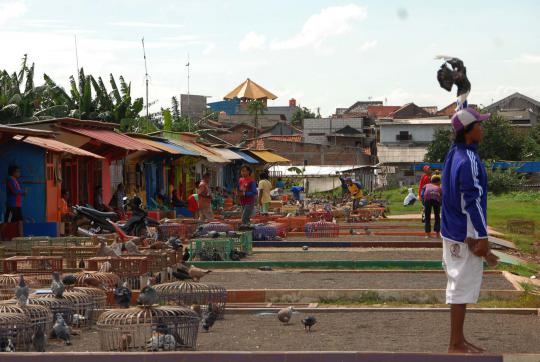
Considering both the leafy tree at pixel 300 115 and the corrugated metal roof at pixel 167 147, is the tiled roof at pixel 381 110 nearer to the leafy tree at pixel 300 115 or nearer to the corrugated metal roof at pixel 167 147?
the leafy tree at pixel 300 115

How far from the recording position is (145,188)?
3428 centimetres

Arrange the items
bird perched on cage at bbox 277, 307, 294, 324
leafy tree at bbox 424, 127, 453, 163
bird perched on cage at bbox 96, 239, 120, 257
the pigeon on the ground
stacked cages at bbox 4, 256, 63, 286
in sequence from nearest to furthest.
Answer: bird perched on cage at bbox 277, 307, 294, 324, the pigeon on the ground, stacked cages at bbox 4, 256, 63, 286, bird perched on cage at bbox 96, 239, 120, 257, leafy tree at bbox 424, 127, 453, 163

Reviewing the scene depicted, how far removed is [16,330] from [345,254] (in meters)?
12.1

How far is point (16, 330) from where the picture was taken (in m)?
9.44

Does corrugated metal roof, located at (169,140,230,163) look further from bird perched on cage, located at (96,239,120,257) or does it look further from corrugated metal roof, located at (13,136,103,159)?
bird perched on cage, located at (96,239,120,257)

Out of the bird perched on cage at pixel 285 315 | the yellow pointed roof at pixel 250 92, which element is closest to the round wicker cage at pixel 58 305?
the bird perched on cage at pixel 285 315

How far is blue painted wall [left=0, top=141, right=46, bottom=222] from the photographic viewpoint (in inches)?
922

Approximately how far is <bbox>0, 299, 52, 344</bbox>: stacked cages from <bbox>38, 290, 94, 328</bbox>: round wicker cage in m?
0.92

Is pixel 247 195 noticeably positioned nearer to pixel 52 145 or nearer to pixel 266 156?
pixel 52 145

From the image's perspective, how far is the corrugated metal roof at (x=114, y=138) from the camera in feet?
87.2

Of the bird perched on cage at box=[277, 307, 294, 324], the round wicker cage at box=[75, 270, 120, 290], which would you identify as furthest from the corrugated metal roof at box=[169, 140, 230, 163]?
the bird perched on cage at box=[277, 307, 294, 324]

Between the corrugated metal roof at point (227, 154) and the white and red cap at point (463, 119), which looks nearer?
the white and red cap at point (463, 119)

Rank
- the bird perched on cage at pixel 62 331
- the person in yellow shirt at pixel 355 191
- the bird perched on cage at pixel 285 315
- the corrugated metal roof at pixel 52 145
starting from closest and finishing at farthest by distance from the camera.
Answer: the bird perched on cage at pixel 62 331, the bird perched on cage at pixel 285 315, the corrugated metal roof at pixel 52 145, the person in yellow shirt at pixel 355 191

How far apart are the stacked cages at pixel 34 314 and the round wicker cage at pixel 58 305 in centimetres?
59
